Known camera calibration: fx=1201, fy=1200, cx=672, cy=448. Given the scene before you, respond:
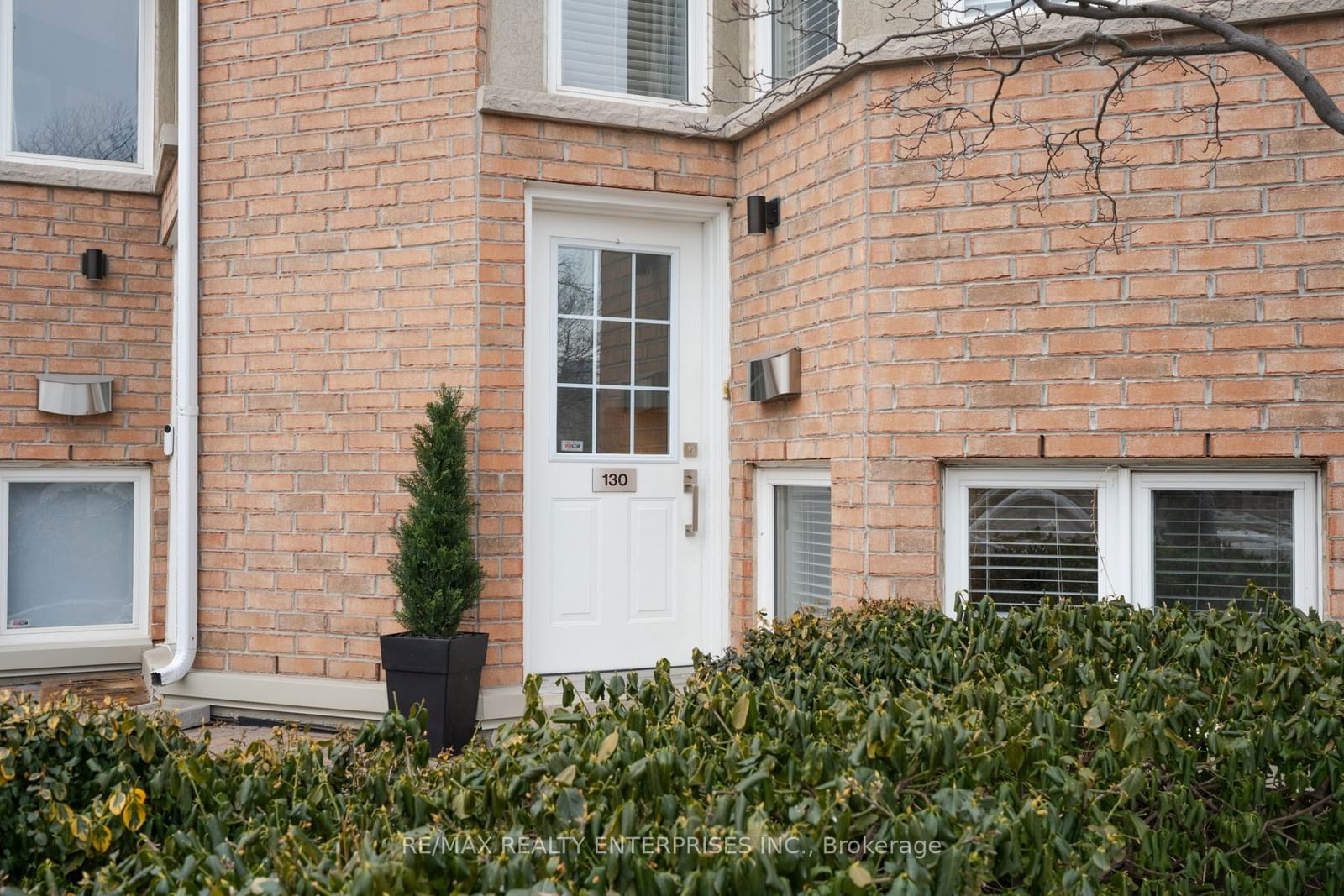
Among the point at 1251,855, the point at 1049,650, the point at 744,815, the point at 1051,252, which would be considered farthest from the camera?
the point at 1051,252

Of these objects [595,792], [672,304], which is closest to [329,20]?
[672,304]

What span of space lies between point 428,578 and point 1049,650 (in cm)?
300

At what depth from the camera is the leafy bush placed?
175cm

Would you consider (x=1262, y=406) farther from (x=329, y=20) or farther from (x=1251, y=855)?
(x=329, y=20)

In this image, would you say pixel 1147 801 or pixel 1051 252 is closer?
pixel 1147 801

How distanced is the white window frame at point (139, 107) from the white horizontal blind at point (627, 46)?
297cm

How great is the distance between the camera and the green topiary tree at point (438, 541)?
5.34 meters

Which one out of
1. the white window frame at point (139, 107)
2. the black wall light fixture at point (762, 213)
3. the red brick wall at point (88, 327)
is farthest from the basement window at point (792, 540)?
the white window frame at point (139, 107)

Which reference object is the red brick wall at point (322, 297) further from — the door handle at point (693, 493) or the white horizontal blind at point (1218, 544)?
the white horizontal blind at point (1218, 544)

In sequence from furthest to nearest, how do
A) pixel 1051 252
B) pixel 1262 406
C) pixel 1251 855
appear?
pixel 1051 252 → pixel 1262 406 → pixel 1251 855

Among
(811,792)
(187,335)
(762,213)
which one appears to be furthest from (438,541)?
(811,792)

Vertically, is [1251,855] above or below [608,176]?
below

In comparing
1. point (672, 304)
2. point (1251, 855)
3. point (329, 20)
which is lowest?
point (1251, 855)

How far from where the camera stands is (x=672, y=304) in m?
6.31
